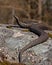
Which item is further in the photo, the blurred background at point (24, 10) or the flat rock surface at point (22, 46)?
the blurred background at point (24, 10)

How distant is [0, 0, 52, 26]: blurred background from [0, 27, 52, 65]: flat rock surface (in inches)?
458

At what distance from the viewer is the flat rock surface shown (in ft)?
23.1

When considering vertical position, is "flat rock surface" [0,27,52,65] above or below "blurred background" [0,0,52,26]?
above

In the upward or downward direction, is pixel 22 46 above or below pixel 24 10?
above

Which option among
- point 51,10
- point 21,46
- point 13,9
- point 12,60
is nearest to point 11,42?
point 21,46

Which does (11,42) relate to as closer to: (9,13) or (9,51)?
(9,51)

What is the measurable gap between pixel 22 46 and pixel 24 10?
1433cm

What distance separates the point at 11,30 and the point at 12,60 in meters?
1.75

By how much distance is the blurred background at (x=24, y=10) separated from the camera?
20.9 metres

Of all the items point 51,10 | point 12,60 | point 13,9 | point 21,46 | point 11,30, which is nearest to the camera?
point 12,60

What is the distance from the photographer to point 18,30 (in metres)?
8.77

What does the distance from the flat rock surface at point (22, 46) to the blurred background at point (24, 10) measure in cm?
1163

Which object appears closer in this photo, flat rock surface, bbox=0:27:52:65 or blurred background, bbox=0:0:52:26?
flat rock surface, bbox=0:27:52:65

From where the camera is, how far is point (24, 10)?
853 inches
